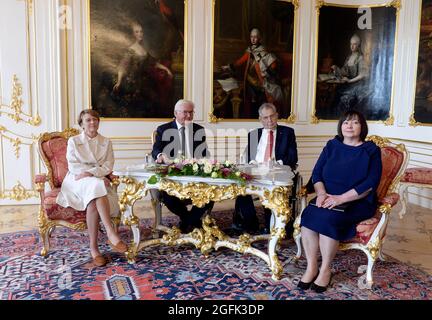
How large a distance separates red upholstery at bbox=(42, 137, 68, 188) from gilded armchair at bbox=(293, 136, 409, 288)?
2.55 meters

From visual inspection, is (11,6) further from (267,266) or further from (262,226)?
(267,266)

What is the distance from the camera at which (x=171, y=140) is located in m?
4.95

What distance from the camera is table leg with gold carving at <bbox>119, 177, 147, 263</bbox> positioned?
3.81 metres

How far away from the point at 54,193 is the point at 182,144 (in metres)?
1.57

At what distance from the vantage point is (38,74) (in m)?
5.96

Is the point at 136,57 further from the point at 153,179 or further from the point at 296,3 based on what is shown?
the point at 153,179

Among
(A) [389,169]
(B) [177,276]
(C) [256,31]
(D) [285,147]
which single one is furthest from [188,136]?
(C) [256,31]

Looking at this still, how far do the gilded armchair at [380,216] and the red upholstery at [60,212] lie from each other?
210 cm

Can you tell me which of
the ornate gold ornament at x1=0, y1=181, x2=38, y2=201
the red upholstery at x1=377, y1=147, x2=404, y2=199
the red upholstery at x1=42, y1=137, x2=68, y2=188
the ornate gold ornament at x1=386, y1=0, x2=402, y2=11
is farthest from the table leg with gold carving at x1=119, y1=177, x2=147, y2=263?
the ornate gold ornament at x1=386, y1=0, x2=402, y2=11

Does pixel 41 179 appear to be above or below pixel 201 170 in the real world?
below

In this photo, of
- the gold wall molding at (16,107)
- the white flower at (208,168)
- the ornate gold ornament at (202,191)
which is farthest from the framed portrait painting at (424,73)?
the gold wall molding at (16,107)

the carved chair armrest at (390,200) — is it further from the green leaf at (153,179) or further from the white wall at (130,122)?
the white wall at (130,122)

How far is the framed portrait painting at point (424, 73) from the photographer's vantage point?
640cm

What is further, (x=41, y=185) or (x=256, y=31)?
(x=256, y=31)
